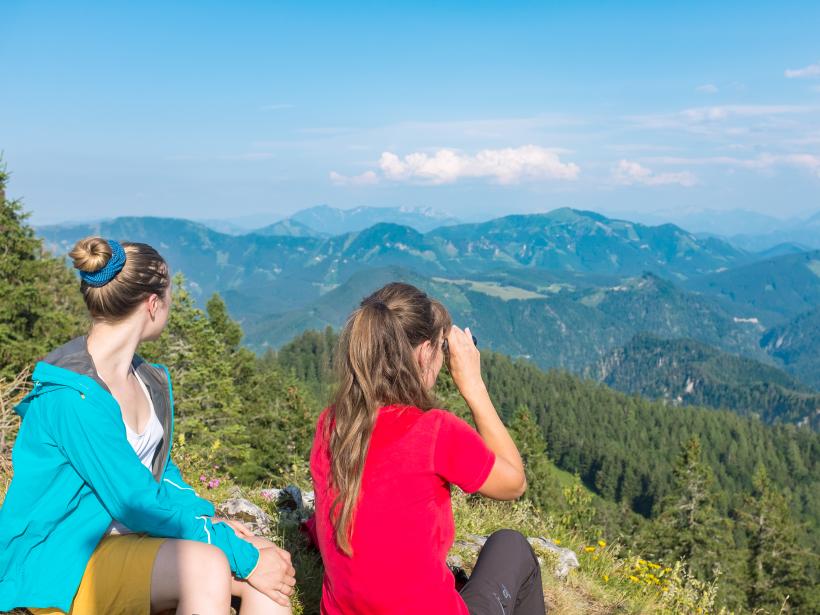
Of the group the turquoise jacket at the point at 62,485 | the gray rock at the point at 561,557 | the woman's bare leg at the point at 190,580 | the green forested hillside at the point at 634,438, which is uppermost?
the turquoise jacket at the point at 62,485

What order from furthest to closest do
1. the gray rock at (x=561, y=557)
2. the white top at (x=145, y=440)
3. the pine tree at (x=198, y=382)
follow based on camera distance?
the pine tree at (x=198, y=382) → the gray rock at (x=561, y=557) → the white top at (x=145, y=440)

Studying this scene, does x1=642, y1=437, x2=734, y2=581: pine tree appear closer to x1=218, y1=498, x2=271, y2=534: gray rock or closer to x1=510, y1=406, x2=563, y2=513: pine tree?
x1=510, y1=406, x2=563, y2=513: pine tree

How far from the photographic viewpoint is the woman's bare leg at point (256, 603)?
10.2 feet

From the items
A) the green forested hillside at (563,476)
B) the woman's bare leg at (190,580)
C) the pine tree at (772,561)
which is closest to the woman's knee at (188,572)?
the woman's bare leg at (190,580)

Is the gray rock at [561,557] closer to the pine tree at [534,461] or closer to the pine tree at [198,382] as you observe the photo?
the pine tree at [198,382]

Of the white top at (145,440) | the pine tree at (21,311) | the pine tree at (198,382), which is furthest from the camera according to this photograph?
the pine tree at (198,382)

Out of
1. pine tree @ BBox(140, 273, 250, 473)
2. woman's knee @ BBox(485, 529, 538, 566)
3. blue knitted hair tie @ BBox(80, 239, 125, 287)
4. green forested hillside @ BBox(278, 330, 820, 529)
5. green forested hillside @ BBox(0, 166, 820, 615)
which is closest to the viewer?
blue knitted hair tie @ BBox(80, 239, 125, 287)

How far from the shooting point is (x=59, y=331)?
1755 cm

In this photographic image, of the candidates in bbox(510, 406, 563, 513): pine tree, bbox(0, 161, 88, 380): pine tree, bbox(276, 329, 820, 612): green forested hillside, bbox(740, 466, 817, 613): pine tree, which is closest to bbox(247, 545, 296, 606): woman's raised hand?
bbox(0, 161, 88, 380): pine tree

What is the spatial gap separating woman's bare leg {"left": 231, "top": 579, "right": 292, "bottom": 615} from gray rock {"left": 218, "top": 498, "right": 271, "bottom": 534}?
2037 mm

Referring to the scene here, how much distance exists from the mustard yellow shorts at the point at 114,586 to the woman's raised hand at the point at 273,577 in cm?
54

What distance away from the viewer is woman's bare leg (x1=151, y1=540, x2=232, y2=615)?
9.12ft

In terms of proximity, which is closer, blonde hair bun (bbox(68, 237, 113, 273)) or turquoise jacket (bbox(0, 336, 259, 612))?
turquoise jacket (bbox(0, 336, 259, 612))

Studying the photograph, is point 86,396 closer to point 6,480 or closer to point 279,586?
point 279,586
